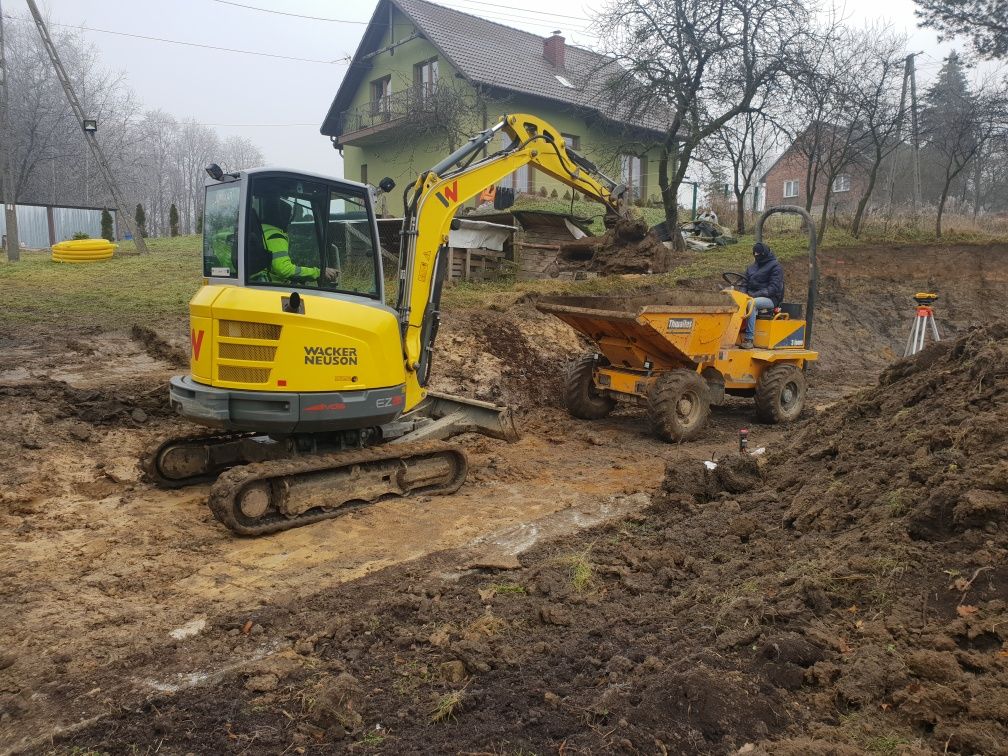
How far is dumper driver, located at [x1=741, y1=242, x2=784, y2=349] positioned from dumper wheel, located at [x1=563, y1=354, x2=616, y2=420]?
190 cm

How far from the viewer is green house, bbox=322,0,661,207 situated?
24.4m

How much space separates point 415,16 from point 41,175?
34971 millimetres

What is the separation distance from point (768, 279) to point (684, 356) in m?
2.01

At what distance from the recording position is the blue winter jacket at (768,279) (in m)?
9.64

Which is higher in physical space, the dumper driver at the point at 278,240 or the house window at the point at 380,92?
the house window at the point at 380,92

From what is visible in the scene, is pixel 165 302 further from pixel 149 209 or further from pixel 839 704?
pixel 149 209

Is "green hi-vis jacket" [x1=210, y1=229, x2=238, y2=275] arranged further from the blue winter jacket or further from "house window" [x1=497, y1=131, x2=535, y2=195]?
"house window" [x1=497, y1=131, x2=535, y2=195]

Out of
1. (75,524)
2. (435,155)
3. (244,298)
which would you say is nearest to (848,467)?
(244,298)

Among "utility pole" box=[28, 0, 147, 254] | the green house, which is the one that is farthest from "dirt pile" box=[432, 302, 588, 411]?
"utility pole" box=[28, 0, 147, 254]

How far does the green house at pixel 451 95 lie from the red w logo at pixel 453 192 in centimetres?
1585

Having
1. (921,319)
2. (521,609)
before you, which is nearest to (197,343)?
(521,609)

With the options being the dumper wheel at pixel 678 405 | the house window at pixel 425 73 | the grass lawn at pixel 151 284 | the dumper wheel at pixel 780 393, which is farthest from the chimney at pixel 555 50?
the dumper wheel at pixel 678 405

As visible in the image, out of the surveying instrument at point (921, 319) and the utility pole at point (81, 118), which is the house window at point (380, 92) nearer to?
the utility pole at point (81, 118)

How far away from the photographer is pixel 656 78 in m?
17.2
